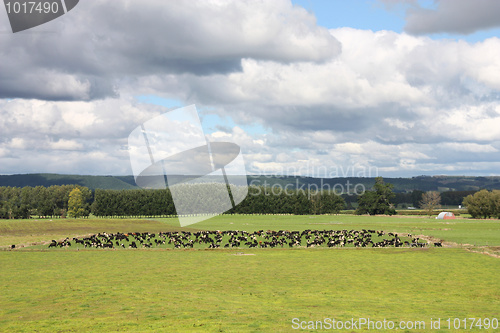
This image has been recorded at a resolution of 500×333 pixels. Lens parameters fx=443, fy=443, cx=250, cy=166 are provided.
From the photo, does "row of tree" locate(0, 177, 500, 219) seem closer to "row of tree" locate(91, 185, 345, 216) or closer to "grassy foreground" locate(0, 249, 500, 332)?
"row of tree" locate(91, 185, 345, 216)

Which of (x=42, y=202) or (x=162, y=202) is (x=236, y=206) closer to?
(x=162, y=202)

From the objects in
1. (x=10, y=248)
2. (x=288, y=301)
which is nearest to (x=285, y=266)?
(x=288, y=301)

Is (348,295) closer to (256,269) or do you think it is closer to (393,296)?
(393,296)

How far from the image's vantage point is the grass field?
18.5m

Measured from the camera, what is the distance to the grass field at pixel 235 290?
1847 centimetres

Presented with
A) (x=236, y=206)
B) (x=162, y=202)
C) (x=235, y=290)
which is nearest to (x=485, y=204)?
(x=236, y=206)

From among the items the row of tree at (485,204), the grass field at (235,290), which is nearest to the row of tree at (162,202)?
the row of tree at (485,204)

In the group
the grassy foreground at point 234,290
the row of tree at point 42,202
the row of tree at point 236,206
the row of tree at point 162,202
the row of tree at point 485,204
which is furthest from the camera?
the row of tree at point 236,206

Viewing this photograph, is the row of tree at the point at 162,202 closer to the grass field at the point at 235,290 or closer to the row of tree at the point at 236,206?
the row of tree at the point at 236,206

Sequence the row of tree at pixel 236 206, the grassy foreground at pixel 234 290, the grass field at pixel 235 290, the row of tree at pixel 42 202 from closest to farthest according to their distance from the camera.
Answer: the grass field at pixel 235 290
the grassy foreground at pixel 234 290
the row of tree at pixel 42 202
the row of tree at pixel 236 206

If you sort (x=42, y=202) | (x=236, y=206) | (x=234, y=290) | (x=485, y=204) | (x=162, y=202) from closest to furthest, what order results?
1. (x=234, y=290)
2. (x=485, y=204)
3. (x=162, y=202)
4. (x=42, y=202)
5. (x=236, y=206)

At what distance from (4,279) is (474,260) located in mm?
39843

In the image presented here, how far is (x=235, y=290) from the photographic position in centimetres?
2678

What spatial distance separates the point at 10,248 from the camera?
5412 centimetres
